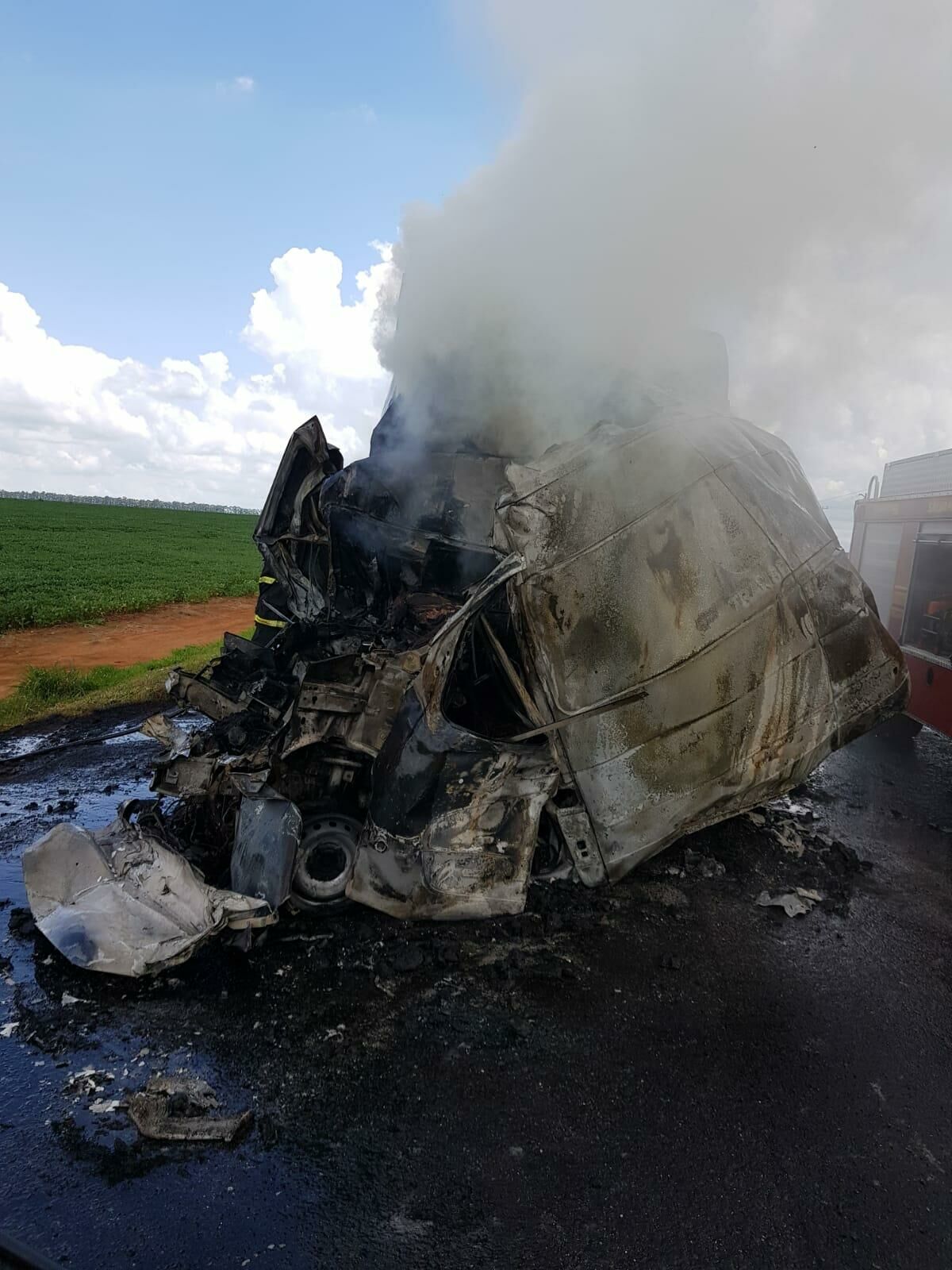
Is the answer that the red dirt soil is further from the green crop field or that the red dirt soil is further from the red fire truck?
the red fire truck

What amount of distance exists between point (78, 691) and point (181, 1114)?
707 cm

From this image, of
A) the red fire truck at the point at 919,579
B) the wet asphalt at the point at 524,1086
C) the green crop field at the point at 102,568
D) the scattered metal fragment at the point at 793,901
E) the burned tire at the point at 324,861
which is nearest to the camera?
the wet asphalt at the point at 524,1086

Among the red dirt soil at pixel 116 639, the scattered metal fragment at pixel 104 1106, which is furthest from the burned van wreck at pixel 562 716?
the red dirt soil at pixel 116 639

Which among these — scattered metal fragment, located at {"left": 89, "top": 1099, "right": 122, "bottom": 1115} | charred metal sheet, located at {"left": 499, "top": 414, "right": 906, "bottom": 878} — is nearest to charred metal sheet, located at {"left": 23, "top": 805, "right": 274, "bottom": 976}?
scattered metal fragment, located at {"left": 89, "top": 1099, "right": 122, "bottom": 1115}

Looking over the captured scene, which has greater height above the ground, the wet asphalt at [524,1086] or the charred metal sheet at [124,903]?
the charred metal sheet at [124,903]

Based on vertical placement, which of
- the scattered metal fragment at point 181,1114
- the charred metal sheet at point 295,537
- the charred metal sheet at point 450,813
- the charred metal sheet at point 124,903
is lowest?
the scattered metal fragment at point 181,1114

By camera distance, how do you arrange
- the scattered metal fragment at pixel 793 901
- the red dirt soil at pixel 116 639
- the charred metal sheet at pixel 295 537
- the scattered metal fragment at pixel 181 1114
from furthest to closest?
the red dirt soil at pixel 116 639
the charred metal sheet at pixel 295 537
the scattered metal fragment at pixel 793 901
the scattered metal fragment at pixel 181 1114

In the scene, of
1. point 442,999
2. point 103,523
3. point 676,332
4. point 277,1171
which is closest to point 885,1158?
point 442,999

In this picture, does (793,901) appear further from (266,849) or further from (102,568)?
(102,568)

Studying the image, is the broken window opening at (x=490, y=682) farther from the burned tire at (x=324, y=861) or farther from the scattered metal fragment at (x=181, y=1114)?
the scattered metal fragment at (x=181, y=1114)

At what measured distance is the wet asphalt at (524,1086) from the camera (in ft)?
Result: 7.16

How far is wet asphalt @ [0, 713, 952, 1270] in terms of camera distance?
2182 millimetres

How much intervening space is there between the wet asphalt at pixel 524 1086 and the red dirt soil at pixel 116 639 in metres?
7.71

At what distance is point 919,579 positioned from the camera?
636 centimetres
